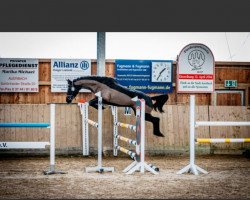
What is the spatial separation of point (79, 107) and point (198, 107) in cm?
363

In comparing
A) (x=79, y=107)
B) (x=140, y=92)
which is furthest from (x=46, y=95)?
(x=140, y=92)

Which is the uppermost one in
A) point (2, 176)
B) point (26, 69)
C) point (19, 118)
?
point (26, 69)

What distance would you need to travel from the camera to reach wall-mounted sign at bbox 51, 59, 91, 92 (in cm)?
1529

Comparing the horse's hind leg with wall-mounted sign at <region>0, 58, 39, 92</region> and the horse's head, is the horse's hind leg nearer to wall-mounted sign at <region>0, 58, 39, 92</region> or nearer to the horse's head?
the horse's head

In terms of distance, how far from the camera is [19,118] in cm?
1344

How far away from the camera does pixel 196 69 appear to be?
16078 mm

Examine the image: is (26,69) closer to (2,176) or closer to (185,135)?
(185,135)

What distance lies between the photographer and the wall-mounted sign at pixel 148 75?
15625mm

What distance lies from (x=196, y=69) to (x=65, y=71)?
14.7ft

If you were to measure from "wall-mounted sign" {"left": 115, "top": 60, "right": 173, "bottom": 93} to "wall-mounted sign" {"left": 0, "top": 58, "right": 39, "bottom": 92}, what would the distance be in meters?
2.88

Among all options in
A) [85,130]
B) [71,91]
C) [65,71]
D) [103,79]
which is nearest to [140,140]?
[85,130]

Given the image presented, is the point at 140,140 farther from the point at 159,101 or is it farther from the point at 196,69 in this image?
the point at 196,69

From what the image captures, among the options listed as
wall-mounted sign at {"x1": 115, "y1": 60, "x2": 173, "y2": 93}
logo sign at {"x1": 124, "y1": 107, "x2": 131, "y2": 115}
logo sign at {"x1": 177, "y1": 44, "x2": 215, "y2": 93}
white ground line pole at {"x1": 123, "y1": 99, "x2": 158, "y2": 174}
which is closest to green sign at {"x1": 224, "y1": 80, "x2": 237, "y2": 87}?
logo sign at {"x1": 177, "y1": 44, "x2": 215, "y2": 93}

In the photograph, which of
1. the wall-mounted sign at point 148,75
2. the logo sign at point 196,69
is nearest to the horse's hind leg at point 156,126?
the wall-mounted sign at point 148,75
